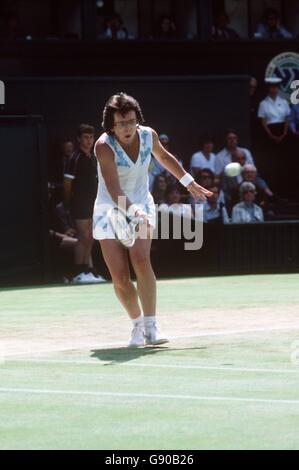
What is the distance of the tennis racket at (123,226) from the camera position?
35.1 feet

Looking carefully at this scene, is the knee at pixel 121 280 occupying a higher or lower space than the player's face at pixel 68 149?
higher

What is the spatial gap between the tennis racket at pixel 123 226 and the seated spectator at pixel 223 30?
45.1 feet

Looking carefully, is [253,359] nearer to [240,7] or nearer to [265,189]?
[265,189]

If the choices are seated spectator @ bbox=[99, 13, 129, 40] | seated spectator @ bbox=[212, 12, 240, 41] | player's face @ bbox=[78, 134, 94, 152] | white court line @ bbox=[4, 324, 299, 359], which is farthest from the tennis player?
seated spectator @ bbox=[212, 12, 240, 41]

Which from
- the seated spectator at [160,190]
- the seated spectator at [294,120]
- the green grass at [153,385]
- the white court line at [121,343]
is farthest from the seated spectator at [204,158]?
the white court line at [121,343]

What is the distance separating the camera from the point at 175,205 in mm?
19000

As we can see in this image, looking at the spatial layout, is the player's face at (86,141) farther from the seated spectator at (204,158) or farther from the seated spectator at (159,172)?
the seated spectator at (204,158)

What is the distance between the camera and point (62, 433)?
23.2 feet

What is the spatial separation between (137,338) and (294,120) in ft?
42.4

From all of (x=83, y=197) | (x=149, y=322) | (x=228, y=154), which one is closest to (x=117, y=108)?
(x=149, y=322)

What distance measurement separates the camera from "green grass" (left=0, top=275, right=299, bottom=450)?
6.97 m

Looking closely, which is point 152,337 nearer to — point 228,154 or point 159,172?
point 159,172

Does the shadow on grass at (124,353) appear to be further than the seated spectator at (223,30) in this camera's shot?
No

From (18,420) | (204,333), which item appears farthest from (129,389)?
(204,333)
